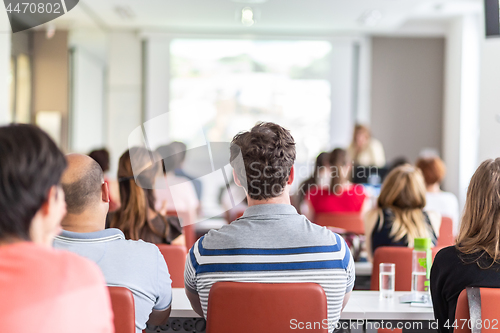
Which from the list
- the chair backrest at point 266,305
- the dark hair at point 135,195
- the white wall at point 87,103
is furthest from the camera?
the white wall at point 87,103

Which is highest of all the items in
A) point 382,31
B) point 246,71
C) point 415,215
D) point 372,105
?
point 382,31

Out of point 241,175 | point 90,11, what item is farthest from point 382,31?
point 241,175

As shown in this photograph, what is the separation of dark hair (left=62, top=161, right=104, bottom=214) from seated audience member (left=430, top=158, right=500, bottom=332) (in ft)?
3.65

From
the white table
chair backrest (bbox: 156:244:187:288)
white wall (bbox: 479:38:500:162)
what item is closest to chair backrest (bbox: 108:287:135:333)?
the white table

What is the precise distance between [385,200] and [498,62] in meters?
4.35

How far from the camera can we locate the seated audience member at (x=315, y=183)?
4164mm

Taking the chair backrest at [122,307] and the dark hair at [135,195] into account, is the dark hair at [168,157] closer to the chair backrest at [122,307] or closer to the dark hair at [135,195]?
the dark hair at [135,195]

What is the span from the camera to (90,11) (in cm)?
671

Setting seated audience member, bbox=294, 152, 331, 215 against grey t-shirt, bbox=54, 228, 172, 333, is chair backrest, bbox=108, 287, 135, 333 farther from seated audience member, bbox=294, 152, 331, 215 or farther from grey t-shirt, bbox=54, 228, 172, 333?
seated audience member, bbox=294, 152, 331, 215

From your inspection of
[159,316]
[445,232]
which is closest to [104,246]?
[159,316]

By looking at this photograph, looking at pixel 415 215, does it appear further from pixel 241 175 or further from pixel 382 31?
pixel 382 31

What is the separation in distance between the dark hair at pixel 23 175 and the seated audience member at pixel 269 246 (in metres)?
0.68

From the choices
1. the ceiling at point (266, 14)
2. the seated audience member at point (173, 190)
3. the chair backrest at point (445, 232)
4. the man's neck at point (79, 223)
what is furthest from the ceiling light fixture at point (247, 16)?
the man's neck at point (79, 223)

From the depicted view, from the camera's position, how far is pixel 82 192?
149cm
